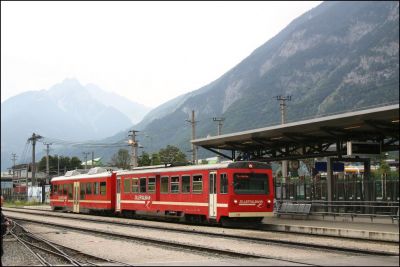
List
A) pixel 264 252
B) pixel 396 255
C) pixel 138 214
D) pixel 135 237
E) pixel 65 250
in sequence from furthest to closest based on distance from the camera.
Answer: pixel 138 214 < pixel 135 237 < pixel 65 250 < pixel 264 252 < pixel 396 255

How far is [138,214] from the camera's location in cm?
3003

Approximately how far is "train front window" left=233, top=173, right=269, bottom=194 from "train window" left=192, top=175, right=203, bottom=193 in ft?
6.25

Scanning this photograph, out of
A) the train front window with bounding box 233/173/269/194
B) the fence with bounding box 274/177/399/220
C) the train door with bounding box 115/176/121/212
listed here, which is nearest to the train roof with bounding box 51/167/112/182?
the train door with bounding box 115/176/121/212

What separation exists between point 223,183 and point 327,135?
4972 mm

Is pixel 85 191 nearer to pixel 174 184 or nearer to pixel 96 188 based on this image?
pixel 96 188

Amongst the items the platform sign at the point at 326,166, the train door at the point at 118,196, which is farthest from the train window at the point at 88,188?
the platform sign at the point at 326,166

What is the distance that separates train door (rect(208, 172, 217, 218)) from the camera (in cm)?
2316

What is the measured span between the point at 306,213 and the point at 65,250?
42.3 feet

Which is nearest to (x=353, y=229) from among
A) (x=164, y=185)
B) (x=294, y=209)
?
(x=294, y=209)

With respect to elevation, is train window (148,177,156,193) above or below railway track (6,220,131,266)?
above

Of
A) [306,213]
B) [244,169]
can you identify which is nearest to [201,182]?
[244,169]

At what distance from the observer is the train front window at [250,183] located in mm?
22797

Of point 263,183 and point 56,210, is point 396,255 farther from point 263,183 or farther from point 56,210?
point 56,210

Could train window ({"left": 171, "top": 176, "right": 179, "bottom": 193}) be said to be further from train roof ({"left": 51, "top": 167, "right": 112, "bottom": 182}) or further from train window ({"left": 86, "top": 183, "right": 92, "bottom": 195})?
train window ({"left": 86, "top": 183, "right": 92, "bottom": 195})
